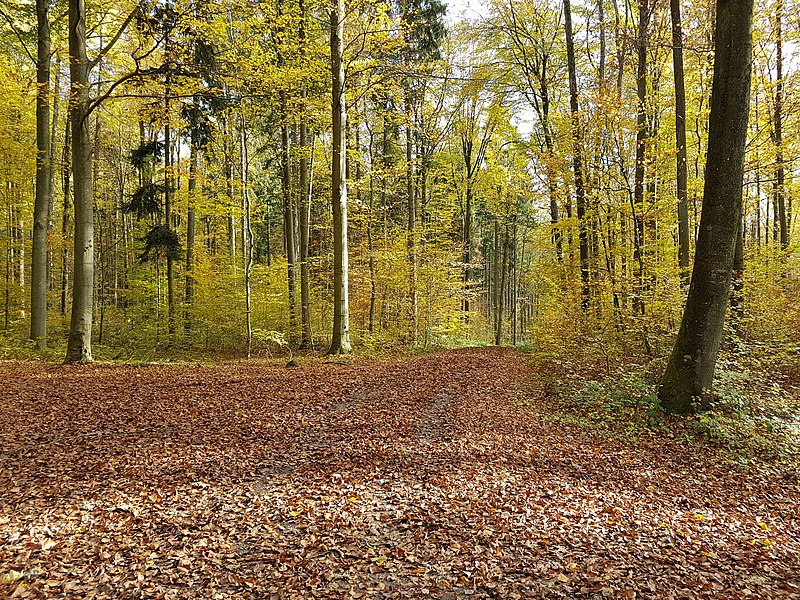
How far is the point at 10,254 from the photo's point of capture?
60.1 feet

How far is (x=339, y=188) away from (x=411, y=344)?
7.21 metres

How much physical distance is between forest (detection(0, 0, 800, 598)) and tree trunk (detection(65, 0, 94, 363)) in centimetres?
6

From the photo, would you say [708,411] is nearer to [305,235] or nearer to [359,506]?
[359,506]

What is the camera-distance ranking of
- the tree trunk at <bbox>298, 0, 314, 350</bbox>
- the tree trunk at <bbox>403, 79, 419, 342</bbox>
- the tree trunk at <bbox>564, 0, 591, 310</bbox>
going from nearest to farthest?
the tree trunk at <bbox>564, 0, 591, 310</bbox>, the tree trunk at <bbox>298, 0, 314, 350</bbox>, the tree trunk at <bbox>403, 79, 419, 342</bbox>

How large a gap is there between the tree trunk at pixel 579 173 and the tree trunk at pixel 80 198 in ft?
37.5

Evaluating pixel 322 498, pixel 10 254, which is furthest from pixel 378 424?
pixel 10 254

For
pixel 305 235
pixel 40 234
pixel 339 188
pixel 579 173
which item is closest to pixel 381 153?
pixel 305 235

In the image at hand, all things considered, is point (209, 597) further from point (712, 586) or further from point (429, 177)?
point (429, 177)

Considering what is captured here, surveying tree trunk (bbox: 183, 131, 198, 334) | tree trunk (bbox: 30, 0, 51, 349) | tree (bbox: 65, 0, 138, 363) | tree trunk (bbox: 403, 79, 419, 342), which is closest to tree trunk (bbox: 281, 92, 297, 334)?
tree trunk (bbox: 183, 131, 198, 334)

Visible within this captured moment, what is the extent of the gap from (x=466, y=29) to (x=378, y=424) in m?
16.7

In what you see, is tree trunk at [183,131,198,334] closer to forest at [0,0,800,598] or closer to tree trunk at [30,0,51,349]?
forest at [0,0,800,598]

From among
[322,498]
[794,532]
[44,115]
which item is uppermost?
[44,115]

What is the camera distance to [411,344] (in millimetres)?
17094

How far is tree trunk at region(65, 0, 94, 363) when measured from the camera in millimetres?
9492
